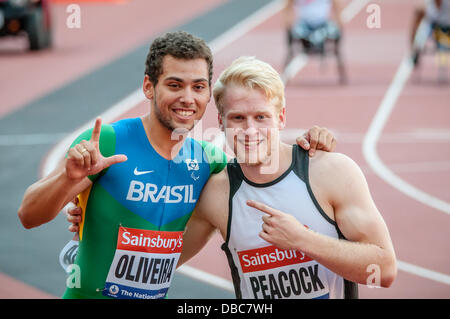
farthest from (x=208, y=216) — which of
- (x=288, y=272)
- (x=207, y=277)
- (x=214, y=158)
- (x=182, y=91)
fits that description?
(x=207, y=277)

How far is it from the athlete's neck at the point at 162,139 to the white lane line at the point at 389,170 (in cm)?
395

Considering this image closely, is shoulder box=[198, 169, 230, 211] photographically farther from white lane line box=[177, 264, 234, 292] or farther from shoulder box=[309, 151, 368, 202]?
white lane line box=[177, 264, 234, 292]

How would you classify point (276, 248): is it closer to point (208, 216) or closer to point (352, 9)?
point (208, 216)

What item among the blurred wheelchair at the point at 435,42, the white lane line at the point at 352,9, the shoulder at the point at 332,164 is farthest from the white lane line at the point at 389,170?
the white lane line at the point at 352,9

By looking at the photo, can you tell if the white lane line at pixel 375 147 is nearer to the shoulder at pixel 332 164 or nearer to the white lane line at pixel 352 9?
the shoulder at pixel 332 164

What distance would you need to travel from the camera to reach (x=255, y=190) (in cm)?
385

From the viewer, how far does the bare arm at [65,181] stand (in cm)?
353

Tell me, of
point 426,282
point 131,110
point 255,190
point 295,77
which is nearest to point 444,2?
point 295,77

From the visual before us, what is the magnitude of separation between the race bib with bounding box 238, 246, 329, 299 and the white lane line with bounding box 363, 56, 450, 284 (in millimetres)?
3661

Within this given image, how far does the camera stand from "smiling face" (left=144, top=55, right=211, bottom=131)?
386 centimetres

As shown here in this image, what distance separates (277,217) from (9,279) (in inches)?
181


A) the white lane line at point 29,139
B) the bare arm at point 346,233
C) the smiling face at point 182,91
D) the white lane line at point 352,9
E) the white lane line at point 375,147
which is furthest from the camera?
the white lane line at point 352,9

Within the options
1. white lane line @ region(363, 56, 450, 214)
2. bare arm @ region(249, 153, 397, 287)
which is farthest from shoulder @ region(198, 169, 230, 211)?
white lane line @ region(363, 56, 450, 214)

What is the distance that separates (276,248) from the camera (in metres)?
3.82
